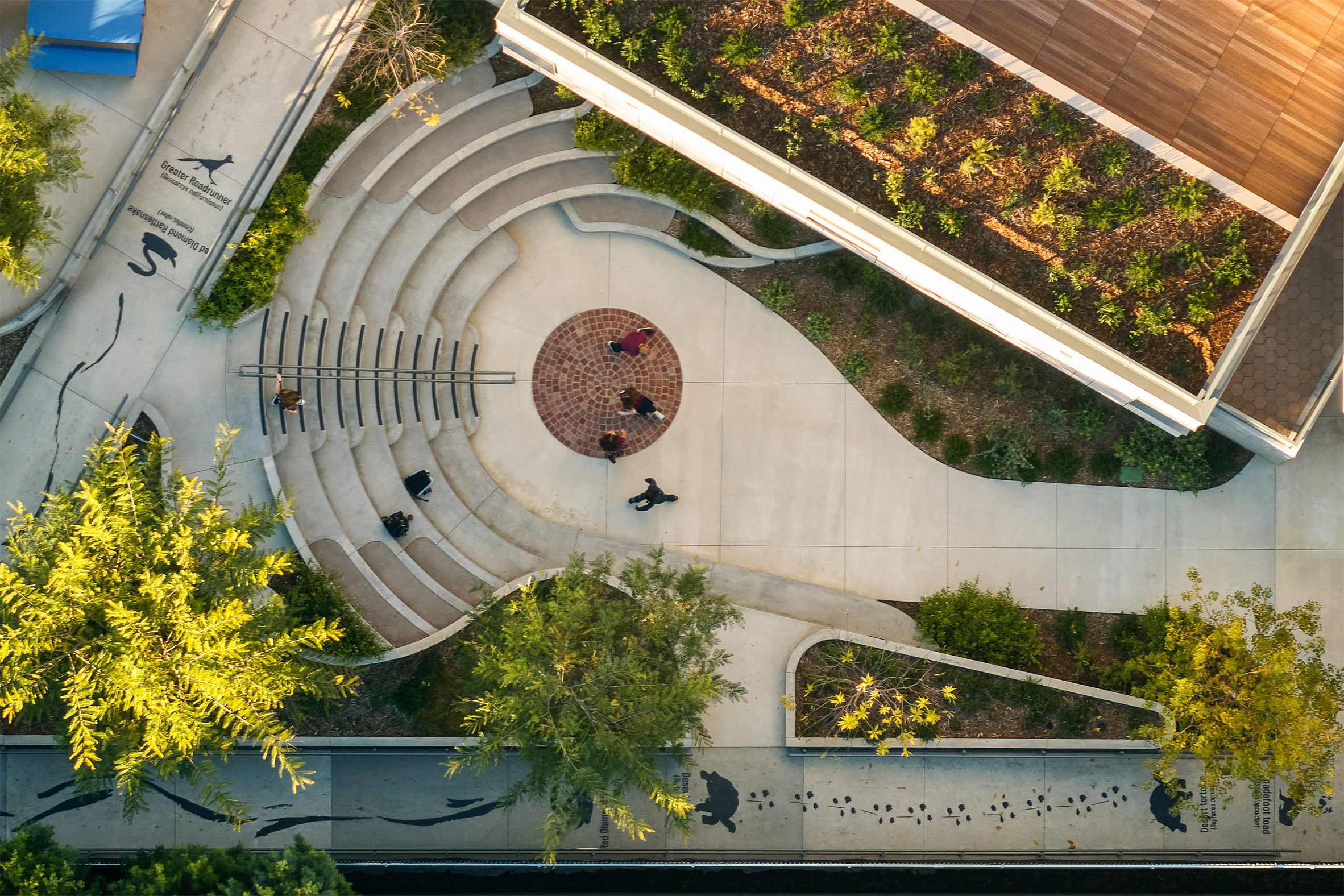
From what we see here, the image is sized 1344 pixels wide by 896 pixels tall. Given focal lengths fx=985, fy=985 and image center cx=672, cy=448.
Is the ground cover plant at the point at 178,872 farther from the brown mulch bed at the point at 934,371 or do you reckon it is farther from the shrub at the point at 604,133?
the shrub at the point at 604,133

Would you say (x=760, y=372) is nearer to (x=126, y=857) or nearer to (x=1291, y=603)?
(x=1291, y=603)

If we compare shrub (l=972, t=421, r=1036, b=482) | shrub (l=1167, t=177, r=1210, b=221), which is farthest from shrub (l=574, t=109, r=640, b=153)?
shrub (l=1167, t=177, r=1210, b=221)

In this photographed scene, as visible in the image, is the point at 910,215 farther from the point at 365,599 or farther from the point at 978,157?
the point at 365,599

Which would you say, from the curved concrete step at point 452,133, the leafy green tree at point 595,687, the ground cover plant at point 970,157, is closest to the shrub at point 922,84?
the ground cover plant at point 970,157

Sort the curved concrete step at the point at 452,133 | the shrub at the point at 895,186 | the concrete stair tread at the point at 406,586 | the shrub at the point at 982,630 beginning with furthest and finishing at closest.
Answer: the concrete stair tread at the point at 406,586, the shrub at the point at 982,630, the curved concrete step at the point at 452,133, the shrub at the point at 895,186

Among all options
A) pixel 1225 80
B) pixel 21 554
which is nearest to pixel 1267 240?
pixel 1225 80

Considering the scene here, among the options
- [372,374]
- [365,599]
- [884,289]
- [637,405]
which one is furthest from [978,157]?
[365,599]
